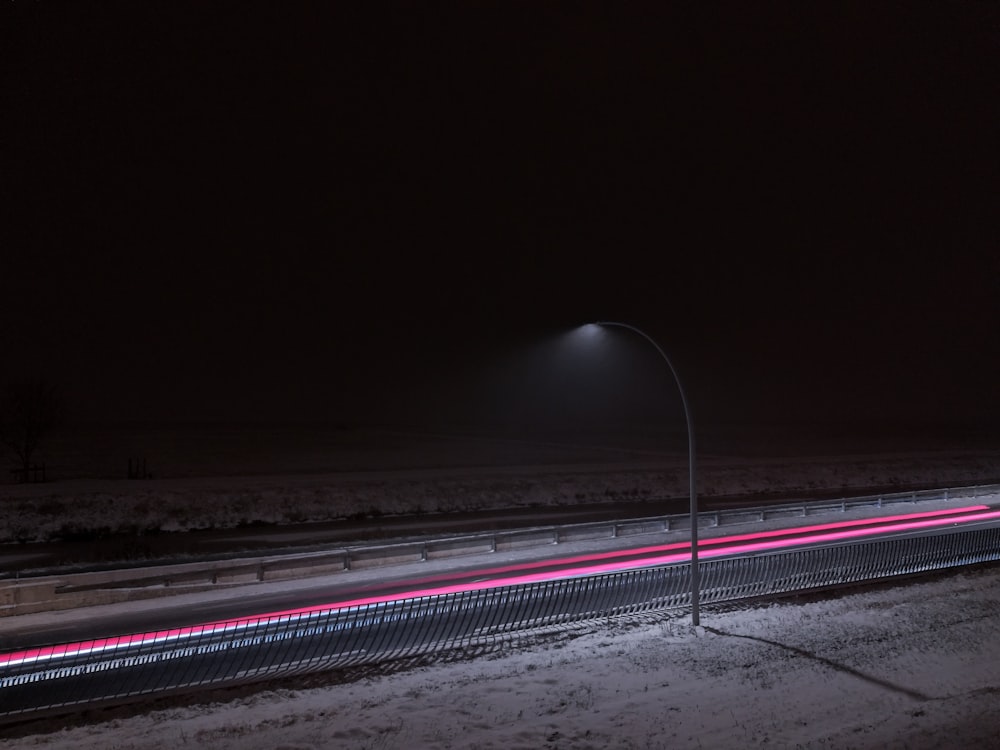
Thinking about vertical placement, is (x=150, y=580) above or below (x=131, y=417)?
below

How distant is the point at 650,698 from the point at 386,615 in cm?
580

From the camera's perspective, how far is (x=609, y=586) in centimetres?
1842

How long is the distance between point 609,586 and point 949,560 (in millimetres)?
13140

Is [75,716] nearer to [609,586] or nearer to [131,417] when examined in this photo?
[609,586]

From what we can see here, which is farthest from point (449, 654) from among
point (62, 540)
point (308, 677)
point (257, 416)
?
point (257, 416)

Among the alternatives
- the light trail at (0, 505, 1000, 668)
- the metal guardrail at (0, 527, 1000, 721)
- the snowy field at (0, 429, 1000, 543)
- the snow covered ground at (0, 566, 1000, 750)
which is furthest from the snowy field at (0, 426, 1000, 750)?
the snowy field at (0, 429, 1000, 543)

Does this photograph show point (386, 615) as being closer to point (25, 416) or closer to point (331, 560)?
point (331, 560)

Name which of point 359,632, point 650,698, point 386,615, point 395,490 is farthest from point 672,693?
point 395,490

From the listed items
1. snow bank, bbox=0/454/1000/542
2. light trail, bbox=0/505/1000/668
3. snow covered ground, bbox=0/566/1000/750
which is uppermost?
snow bank, bbox=0/454/1000/542

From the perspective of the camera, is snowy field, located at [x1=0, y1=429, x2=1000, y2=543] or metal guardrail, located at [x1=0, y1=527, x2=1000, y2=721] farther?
snowy field, located at [x1=0, y1=429, x2=1000, y2=543]

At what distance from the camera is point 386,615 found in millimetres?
16078

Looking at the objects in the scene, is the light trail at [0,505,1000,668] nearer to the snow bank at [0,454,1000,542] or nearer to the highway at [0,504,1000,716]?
the highway at [0,504,1000,716]

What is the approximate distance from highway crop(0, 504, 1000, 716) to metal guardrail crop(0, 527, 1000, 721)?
27mm

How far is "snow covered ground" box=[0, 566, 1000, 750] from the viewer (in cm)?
1162
